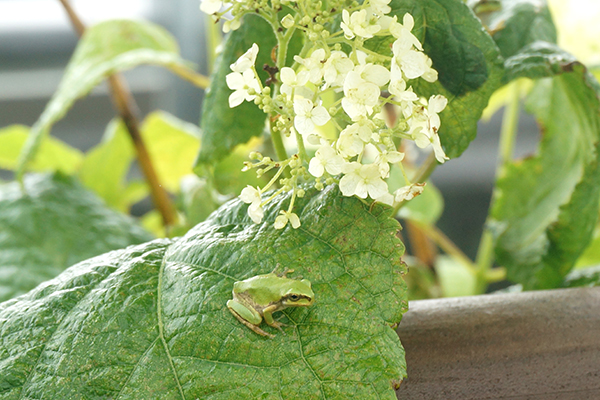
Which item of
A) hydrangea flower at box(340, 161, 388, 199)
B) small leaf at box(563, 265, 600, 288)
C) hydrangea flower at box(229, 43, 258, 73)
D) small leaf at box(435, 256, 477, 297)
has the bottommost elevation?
small leaf at box(435, 256, 477, 297)

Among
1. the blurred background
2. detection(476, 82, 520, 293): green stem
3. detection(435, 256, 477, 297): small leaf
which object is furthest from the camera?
the blurred background

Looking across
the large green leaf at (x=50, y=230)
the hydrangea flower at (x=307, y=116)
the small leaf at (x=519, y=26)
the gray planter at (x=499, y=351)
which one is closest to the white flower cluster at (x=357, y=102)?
the hydrangea flower at (x=307, y=116)

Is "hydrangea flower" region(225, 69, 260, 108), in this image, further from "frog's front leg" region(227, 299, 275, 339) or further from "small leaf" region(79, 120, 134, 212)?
"small leaf" region(79, 120, 134, 212)

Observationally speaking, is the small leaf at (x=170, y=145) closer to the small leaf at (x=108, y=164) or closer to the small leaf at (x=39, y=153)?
the small leaf at (x=108, y=164)

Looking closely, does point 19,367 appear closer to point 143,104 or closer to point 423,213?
point 423,213

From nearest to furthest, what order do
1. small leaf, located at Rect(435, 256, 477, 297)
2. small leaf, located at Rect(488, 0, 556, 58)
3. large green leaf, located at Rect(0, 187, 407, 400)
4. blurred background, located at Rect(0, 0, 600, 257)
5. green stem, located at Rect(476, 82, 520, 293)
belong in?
large green leaf, located at Rect(0, 187, 407, 400)
small leaf, located at Rect(488, 0, 556, 58)
green stem, located at Rect(476, 82, 520, 293)
small leaf, located at Rect(435, 256, 477, 297)
blurred background, located at Rect(0, 0, 600, 257)

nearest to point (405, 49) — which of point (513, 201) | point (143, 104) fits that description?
point (513, 201)

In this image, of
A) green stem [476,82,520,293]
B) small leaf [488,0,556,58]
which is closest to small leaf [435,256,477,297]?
green stem [476,82,520,293]

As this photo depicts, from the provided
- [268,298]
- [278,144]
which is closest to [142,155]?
[278,144]

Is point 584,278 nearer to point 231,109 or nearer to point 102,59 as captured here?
point 231,109
